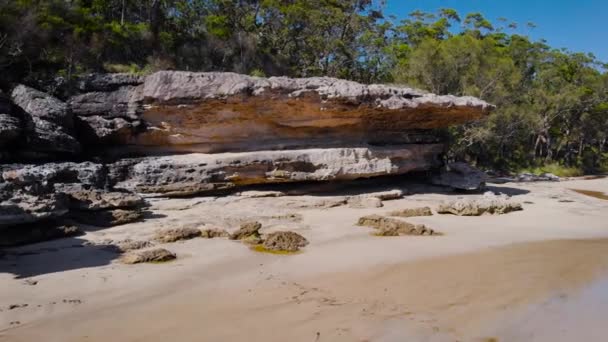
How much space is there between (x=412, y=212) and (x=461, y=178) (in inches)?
204

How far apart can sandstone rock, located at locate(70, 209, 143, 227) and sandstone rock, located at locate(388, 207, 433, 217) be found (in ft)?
20.9

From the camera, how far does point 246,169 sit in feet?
39.1

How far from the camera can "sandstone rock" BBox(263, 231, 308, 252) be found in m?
7.51

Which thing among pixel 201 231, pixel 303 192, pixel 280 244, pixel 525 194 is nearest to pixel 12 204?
pixel 201 231

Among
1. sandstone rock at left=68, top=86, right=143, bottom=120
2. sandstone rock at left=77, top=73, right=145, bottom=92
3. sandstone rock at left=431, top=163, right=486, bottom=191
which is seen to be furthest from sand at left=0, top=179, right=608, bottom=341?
sandstone rock at left=431, top=163, right=486, bottom=191

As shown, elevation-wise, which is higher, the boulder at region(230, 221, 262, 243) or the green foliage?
the green foliage

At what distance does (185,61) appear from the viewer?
2508 centimetres

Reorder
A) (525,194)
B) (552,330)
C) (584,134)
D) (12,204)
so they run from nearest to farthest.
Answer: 1. (552,330)
2. (12,204)
3. (525,194)
4. (584,134)

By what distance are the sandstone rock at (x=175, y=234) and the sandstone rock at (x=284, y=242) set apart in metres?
1.44

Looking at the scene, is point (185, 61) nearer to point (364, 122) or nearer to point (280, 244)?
point (364, 122)

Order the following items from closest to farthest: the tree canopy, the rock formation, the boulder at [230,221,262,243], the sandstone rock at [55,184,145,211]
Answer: the boulder at [230,221,262,243]
the sandstone rock at [55,184,145,211]
the rock formation
the tree canopy

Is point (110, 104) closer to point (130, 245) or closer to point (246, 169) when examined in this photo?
point (246, 169)

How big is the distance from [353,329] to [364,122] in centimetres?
964

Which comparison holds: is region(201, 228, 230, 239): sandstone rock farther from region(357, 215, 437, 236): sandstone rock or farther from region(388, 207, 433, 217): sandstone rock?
region(388, 207, 433, 217): sandstone rock
